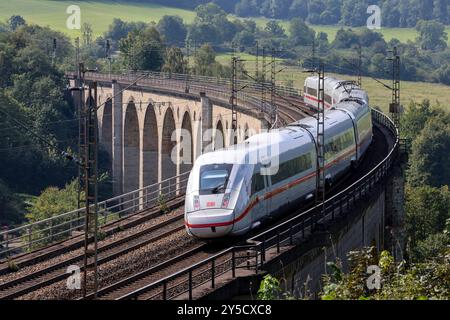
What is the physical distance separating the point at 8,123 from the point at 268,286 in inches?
3170

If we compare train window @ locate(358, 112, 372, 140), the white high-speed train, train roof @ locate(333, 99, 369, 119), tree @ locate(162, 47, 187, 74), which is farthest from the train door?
tree @ locate(162, 47, 187, 74)

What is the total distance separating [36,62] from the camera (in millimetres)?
121250

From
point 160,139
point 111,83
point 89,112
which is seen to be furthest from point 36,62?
point 89,112

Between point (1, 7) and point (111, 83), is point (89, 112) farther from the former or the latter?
point (1, 7)

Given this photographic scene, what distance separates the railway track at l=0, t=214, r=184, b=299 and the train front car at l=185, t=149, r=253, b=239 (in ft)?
9.61

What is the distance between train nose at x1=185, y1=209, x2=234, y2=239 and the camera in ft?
92.5

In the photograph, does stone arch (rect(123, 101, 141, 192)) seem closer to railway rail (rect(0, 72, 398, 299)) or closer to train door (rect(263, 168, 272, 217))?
railway rail (rect(0, 72, 398, 299))

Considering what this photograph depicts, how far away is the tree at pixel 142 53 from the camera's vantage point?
5591 inches

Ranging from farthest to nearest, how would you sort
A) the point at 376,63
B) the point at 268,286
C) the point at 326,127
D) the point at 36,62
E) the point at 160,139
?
1. the point at 376,63
2. the point at 36,62
3. the point at 160,139
4. the point at 326,127
5. the point at 268,286

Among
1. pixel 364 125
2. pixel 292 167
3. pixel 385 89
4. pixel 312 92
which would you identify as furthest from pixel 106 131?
pixel 292 167

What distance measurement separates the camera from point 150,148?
99812mm

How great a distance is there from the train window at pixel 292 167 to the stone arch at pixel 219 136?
132 ft

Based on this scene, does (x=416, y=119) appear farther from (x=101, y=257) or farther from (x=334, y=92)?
(x=101, y=257)

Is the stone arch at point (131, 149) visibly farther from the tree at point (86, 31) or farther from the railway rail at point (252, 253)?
the tree at point (86, 31)
